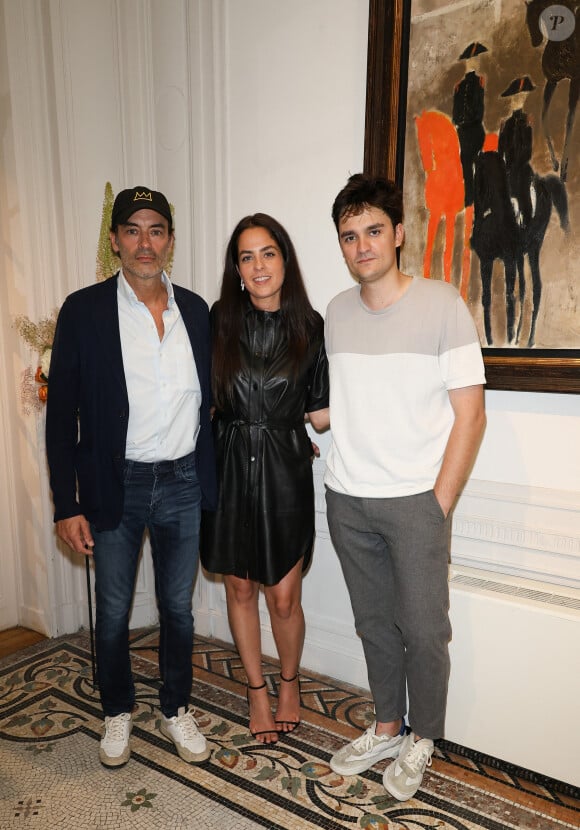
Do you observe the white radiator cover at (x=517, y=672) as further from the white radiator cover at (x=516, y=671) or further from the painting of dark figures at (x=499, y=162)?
A: the painting of dark figures at (x=499, y=162)

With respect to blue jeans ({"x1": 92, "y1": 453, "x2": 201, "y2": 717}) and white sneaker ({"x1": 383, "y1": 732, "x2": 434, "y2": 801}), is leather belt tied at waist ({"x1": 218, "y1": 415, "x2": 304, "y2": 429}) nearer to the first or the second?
blue jeans ({"x1": 92, "y1": 453, "x2": 201, "y2": 717})

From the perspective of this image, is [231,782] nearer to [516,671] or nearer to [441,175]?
[516,671]

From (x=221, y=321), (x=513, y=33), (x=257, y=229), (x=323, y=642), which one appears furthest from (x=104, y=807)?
(x=513, y=33)

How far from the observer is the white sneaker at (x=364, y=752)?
79.7 inches

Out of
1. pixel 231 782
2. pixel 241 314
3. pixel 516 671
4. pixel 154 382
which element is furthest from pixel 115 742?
pixel 241 314

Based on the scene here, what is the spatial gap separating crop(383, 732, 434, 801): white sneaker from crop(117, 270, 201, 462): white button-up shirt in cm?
125

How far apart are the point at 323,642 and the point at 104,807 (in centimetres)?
112

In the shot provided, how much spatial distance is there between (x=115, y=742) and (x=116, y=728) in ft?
0.14

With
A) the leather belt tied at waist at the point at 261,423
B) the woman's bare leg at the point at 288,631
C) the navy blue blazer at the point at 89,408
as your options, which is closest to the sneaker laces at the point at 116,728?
the woman's bare leg at the point at 288,631

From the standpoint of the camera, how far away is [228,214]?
2.75 m

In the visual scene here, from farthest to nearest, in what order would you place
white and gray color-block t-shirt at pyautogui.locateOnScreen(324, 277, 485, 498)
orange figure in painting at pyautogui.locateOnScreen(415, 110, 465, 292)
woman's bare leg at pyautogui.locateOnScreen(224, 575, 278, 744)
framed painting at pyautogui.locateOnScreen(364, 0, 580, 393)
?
woman's bare leg at pyautogui.locateOnScreen(224, 575, 278, 744)
orange figure in painting at pyautogui.locateOnScreen(415, 110, 465, 292)
framed painting at pyautogui.locateOnScreen(364, 0, 580, 393)
white and gray color-block t-shirt at pyautogui.locateOnScreen(324, 277, 485, 498)

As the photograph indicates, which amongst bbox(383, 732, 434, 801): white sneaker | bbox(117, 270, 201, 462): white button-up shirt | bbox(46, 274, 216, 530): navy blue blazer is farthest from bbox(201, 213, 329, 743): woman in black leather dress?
bbox(383, 732, 434, 801): white sneaker

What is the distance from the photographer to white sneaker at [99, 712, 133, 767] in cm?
206

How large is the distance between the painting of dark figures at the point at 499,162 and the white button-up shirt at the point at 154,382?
3.09ft
